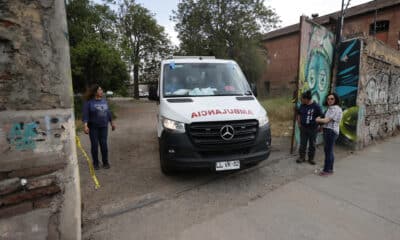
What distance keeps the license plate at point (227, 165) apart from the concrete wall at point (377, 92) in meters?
4.55

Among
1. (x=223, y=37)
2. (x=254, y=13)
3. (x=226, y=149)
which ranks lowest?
(x=226, y=149)

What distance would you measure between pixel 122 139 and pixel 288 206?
5.97 metres

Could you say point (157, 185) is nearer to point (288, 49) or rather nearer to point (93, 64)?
point (93, 64)

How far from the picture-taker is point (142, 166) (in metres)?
4.88

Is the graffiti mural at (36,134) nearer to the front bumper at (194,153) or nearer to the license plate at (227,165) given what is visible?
the front bumper at (194,153)

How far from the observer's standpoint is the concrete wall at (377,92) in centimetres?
607

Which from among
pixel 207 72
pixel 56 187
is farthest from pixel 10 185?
pixel 207 72

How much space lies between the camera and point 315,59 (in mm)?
5723

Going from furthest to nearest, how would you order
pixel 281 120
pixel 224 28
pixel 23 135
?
pixel 224 28 < pixel 281 120 < pixel 23 135

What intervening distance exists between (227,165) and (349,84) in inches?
189

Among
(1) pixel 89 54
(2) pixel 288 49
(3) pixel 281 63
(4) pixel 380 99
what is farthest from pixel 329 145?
(3) pixel 281 63

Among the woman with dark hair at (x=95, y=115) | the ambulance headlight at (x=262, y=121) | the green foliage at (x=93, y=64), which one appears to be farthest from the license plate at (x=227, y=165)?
the green foliage at (x=93, y=64)

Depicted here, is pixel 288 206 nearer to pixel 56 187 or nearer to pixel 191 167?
pixel 191 167

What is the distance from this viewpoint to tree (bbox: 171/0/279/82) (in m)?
22.8
